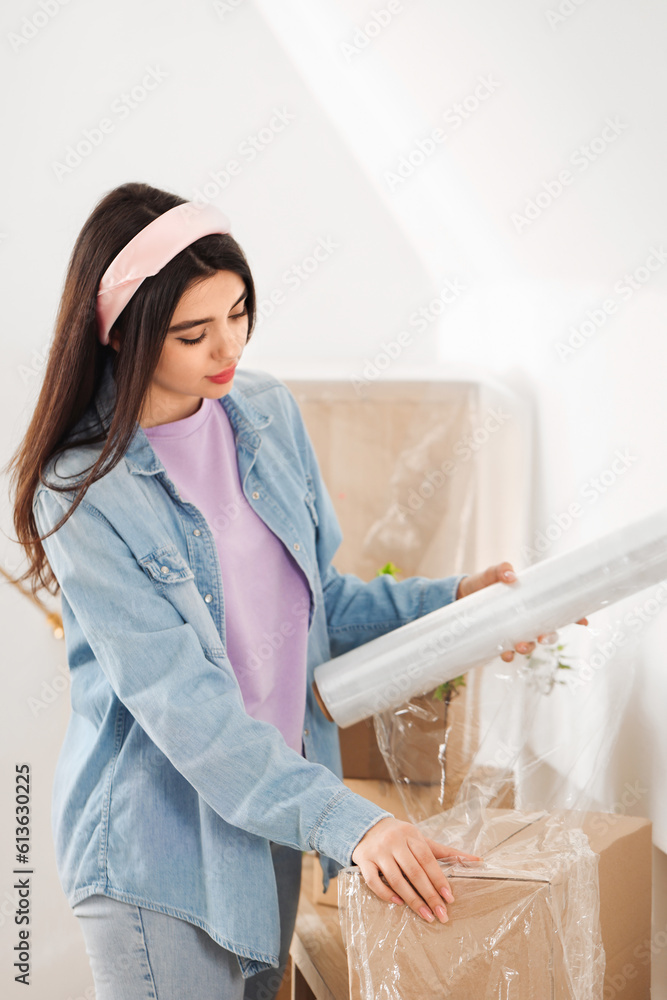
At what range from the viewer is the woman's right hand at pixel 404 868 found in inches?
24.1

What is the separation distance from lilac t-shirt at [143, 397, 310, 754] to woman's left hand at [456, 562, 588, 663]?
0.64 feet

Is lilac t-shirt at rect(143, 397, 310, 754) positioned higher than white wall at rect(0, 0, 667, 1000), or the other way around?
white wall at rect(0, 0, 667, 1000)

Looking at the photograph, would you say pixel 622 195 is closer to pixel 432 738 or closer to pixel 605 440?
pixel 605 440

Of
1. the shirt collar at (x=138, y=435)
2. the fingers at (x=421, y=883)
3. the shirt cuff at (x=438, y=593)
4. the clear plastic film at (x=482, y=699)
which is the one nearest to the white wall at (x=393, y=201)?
the clear plastic film at (x=482, y=699)

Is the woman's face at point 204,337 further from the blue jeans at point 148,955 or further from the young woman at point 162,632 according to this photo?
the blue jeans at point 148,955

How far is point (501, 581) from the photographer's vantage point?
2.77 feet

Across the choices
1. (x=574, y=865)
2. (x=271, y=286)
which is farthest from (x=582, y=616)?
(x=271, y=286)

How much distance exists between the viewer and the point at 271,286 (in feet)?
5.77

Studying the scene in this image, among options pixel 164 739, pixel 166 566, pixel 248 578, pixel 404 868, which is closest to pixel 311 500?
pixel 248 578

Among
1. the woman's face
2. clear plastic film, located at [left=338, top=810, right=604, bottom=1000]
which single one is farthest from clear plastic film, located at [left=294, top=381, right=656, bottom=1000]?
the woman's face

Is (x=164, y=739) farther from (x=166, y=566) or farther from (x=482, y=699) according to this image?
(x=482, y=699)

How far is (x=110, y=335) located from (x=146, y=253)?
103 mm

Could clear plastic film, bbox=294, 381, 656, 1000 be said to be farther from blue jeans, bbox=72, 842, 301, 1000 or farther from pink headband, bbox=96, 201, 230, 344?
pink headband, bbox=96, 201, 230, 344

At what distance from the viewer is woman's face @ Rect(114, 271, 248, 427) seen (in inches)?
30.5
